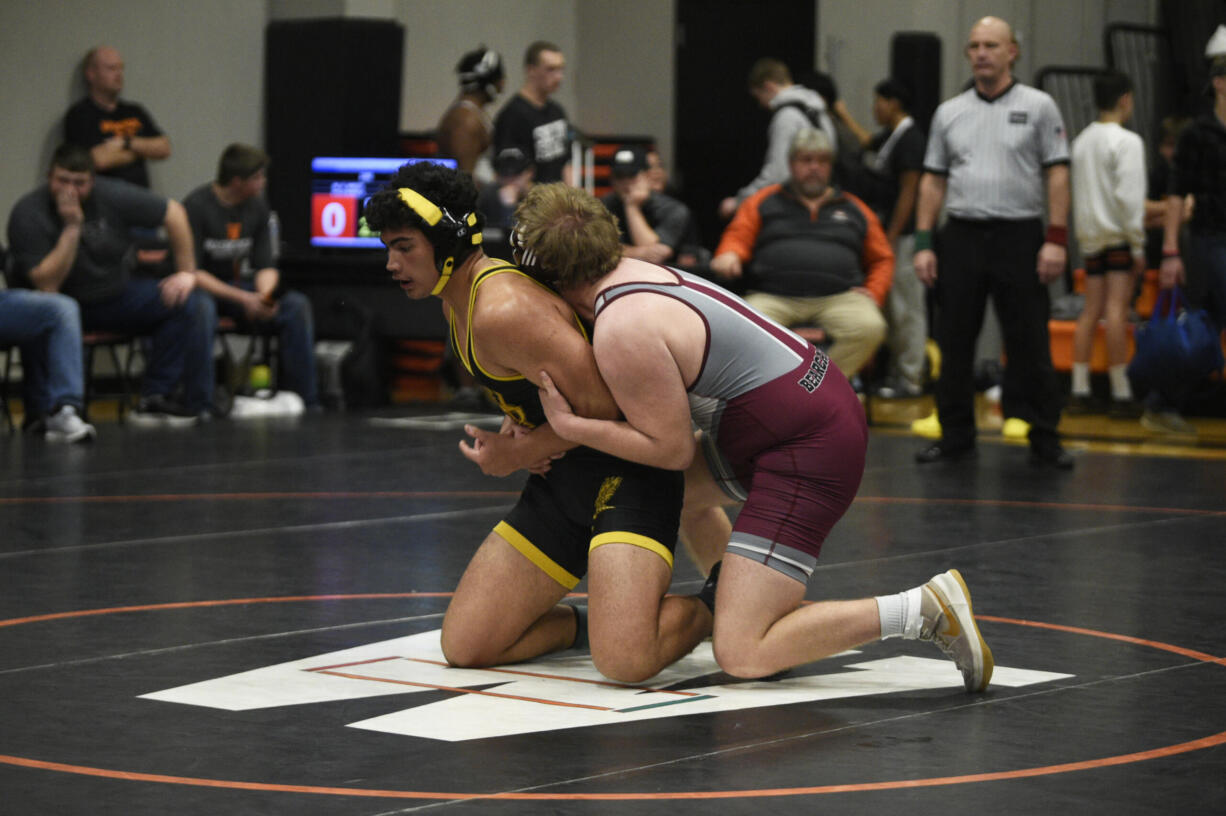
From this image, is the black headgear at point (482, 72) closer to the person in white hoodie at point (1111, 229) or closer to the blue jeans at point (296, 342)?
the blue jeans at point (296, 342)

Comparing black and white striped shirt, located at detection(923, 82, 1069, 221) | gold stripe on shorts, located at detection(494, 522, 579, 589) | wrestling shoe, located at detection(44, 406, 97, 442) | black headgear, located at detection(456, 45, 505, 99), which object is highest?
black headgear, located at detection(456, 45, 505, 99)

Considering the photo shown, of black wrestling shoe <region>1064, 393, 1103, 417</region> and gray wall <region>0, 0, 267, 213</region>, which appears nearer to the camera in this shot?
black wrestling shoe <region>1064, 393, 1103, 417</region>

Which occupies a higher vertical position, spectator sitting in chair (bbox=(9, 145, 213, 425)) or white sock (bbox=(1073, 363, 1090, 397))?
spectator sitting in chair (bbox=(9, 145, 213, 425))

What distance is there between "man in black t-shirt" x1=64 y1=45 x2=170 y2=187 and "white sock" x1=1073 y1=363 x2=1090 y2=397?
5.09m

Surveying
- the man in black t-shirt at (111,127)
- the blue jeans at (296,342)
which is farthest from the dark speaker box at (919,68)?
the man in black t-shirt at (111,127)

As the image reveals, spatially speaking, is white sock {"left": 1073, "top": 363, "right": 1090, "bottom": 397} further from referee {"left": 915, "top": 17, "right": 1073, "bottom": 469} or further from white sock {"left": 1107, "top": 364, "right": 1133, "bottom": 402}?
referee {"left": 915, "top": 17, "right": 1073, "bottom": 469}

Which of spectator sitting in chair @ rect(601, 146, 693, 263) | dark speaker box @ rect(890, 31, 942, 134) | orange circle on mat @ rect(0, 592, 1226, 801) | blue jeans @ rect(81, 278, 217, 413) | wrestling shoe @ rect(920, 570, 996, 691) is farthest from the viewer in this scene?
dark speaker box @ rect(890, 31, 942, 134)

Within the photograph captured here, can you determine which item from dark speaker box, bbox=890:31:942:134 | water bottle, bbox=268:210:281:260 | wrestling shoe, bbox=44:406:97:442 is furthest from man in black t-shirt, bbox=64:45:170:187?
dark speaker box, bbox=890:31:942:134

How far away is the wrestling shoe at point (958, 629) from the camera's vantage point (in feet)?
11.6

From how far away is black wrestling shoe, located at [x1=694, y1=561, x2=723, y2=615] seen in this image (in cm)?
384

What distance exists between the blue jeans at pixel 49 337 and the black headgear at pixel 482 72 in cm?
281

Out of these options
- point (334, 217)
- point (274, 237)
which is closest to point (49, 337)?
point (274, 237)

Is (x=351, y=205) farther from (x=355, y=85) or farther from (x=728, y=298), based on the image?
(x=728, y=298)

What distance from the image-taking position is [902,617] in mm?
3555
